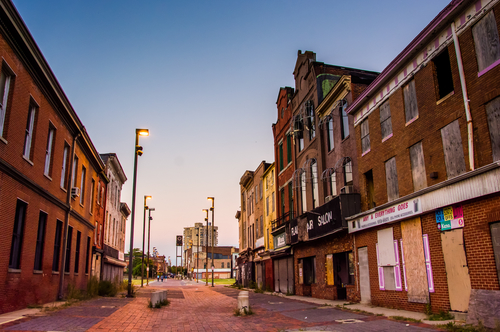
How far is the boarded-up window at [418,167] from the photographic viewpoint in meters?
13.7

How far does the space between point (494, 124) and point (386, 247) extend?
6.61 metres

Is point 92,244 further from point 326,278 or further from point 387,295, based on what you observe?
point 387,295

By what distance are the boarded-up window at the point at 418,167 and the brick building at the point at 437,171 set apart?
4 centimetres

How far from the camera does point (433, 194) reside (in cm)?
1266

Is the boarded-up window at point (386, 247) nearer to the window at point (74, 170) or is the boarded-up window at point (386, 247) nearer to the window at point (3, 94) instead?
the window at point (3, 94)

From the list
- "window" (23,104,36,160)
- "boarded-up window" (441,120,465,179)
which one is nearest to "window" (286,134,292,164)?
"boarded-up window" (441,120,465,179)

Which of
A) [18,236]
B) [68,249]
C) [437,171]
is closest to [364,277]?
[437,171]

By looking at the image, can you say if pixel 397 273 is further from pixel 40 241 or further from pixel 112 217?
pixel 112 217

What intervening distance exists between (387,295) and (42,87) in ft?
51.3

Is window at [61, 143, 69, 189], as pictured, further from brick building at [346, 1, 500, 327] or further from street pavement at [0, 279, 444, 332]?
brick building at [346, 1, 500, 327]

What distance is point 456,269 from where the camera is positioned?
11672 millimetres

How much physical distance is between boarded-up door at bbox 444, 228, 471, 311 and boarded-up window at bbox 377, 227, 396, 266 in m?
3.06

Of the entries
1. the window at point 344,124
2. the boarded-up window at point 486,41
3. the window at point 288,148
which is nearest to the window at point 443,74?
the boarded-up window at point 486,41

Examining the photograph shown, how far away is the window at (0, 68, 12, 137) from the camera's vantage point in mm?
12273
